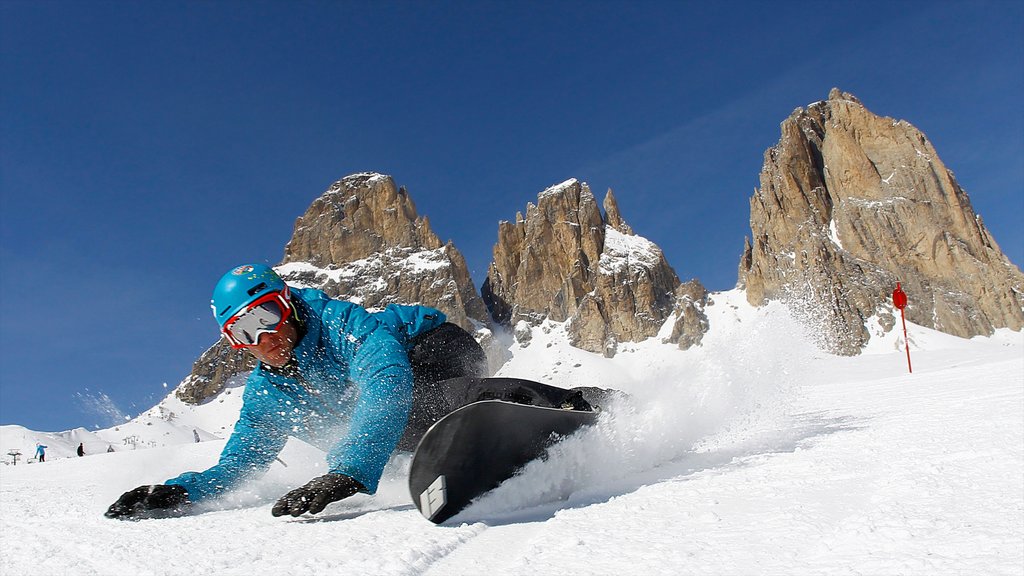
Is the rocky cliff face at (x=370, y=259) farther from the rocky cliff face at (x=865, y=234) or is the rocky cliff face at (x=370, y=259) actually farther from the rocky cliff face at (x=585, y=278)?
the rocky cliff face at (x=865, y=234)

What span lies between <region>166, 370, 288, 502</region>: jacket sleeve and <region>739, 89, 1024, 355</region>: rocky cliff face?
98.1 metres

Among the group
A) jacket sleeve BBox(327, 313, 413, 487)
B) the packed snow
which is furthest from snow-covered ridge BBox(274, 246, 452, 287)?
jacket sleeve BBox(327, 313, 413, 487)

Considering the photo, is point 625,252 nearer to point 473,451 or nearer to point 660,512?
point 473,451

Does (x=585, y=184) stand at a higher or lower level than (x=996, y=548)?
higher

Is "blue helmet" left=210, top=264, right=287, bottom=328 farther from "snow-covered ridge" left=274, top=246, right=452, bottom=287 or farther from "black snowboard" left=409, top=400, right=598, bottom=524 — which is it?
"snow-covered ridge" left=274, top=246, right=452, bottom=287

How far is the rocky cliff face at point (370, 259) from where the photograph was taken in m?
121

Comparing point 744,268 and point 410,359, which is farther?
point 744,268

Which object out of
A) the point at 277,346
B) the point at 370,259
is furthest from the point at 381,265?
the point at 277,346

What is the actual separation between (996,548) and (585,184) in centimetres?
13089

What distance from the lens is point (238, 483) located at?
11.7 feet

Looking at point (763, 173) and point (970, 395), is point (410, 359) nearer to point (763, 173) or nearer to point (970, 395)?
point (970, 395)

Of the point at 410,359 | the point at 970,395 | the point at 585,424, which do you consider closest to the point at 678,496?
the point at 585,424

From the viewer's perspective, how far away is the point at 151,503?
10.2 feet

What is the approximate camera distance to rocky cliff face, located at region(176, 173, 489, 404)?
397ft
